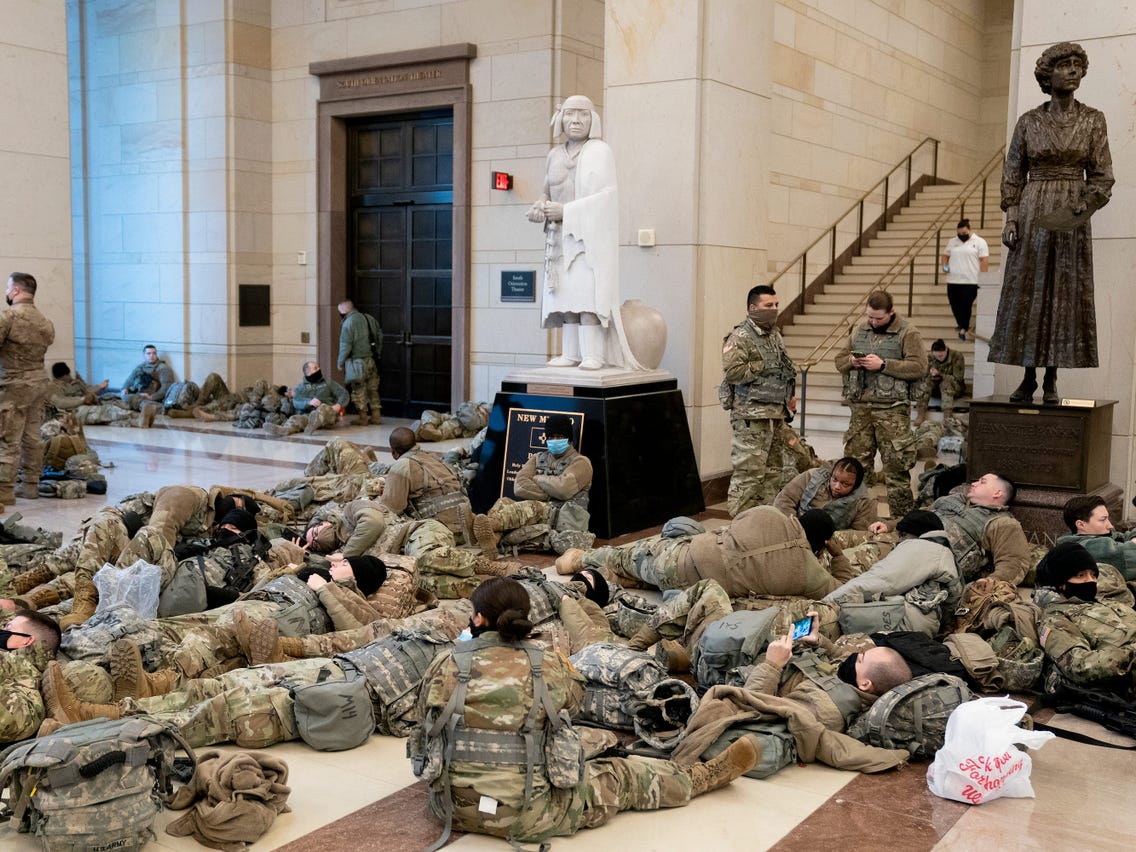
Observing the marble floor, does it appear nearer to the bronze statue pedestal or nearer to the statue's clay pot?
the bronze statue pedestal

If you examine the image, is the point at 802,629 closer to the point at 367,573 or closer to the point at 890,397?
the point at 367,573

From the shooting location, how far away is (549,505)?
27.8ft

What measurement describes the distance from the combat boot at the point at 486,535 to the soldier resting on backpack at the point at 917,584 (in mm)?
2587

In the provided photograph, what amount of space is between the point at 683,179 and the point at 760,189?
1067 mm

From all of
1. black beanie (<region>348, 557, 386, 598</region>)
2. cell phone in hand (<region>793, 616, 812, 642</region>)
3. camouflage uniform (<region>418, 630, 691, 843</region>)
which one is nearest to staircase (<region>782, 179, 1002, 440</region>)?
black beanie (<region>348, 557, 386, 598</region>)

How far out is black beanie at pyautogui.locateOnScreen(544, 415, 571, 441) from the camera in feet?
27.7

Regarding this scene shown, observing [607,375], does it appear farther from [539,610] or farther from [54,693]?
[54,693]

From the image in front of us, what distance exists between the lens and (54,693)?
4566 mm

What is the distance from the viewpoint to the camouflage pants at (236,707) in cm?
463

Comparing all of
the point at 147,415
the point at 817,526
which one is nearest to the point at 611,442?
the point at 817,526

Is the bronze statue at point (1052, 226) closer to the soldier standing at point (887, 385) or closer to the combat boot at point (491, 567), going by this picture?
the soldier standing at point (887, 385)

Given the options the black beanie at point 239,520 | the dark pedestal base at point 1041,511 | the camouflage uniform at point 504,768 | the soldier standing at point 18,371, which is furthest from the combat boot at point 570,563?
the soldier standing at point 18,371

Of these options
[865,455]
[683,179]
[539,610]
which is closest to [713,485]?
[865,455]

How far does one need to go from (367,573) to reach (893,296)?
1249 centimetres
